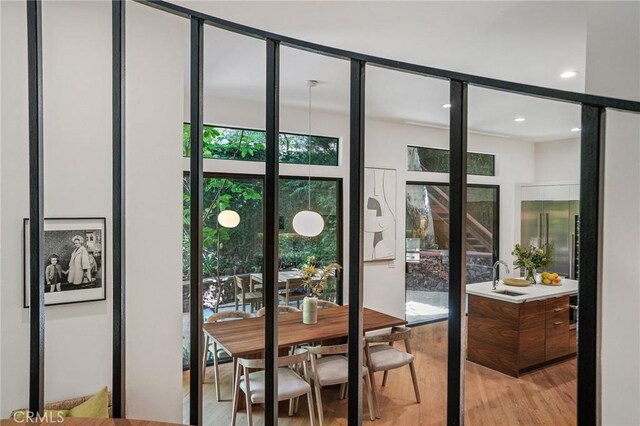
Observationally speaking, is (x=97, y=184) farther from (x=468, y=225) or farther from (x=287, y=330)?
(x=468, y=225)

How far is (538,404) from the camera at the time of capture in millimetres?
3367

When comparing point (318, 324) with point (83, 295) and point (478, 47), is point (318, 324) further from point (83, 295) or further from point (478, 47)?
point (478, 47)

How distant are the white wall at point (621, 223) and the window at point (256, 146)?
120 inches

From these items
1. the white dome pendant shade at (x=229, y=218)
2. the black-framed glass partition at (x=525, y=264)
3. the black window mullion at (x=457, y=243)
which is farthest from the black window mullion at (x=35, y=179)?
the white dome pendant shade at (x=229, y=218)

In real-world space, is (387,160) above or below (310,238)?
above

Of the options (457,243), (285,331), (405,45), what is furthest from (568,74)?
(457,243)

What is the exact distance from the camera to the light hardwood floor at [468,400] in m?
3.12

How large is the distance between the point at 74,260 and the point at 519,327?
3.51 meters

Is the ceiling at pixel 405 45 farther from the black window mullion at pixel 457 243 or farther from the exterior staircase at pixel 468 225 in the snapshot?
the black window mullion at pixel 457 243

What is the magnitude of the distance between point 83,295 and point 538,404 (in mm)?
3353

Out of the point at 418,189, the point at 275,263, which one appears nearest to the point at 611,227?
the point at 275,263

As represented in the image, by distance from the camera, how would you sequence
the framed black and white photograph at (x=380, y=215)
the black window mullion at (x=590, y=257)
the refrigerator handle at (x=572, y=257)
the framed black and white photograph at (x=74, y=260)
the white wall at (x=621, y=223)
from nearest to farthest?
1. the black window mullion at (x=590, y=257)
2. the white wall at (x=621, y=223)
3. the framed black and white photograph at (x=74, y=260)
4. the framed black and white photograph at (x=380, y=215)
5. the refrigerator handle at (x=572, y=257)

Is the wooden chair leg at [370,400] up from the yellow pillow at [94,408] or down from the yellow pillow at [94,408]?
down

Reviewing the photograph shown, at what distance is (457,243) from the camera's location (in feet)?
2.16
